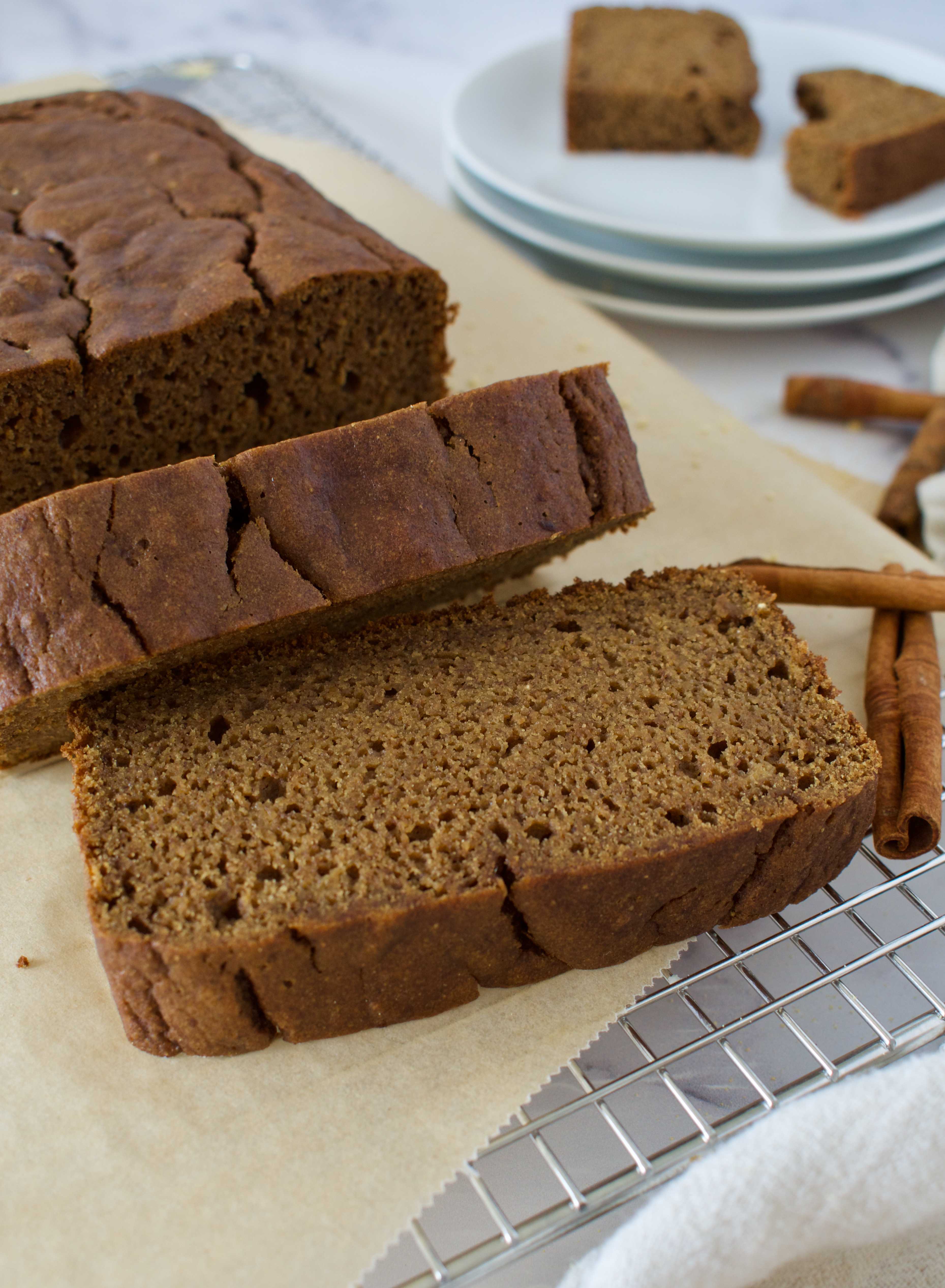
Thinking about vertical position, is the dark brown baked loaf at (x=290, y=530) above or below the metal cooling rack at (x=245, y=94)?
below

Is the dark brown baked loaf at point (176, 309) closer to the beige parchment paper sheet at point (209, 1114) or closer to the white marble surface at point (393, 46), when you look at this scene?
the beige parchment paper sheet at point (209, 1114)

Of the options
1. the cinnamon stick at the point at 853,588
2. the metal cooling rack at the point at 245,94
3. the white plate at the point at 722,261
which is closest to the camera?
the cinnamon stick at the point at 853,588

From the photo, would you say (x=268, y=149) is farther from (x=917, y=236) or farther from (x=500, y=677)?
(x=500, y=677)

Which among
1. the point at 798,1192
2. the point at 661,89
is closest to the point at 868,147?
the point at 661,89

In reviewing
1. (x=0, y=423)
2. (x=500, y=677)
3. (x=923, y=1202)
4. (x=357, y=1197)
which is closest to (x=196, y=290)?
(x=0, y=423)

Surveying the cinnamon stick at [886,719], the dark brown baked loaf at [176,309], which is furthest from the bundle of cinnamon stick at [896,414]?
the dark brown baked loaf at [176,309]

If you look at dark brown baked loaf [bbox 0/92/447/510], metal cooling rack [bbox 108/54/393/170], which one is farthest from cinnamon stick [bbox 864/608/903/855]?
metal cooling rack [bbox 108/54/393/170]
